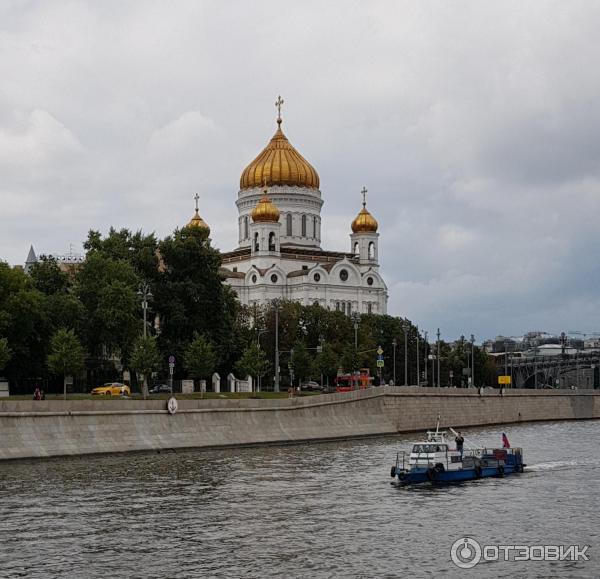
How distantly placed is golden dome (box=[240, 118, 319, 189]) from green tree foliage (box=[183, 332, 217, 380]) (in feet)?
260

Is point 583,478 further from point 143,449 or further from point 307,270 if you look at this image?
point 307,270

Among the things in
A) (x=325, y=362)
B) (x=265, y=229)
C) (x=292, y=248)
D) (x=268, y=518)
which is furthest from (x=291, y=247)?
(x=268, y=518)

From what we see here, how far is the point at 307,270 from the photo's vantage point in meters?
165

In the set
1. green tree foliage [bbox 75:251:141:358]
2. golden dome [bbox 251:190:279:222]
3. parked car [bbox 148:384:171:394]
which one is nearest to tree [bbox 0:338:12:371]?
green tree foliage [bbox 75:251:141:358]

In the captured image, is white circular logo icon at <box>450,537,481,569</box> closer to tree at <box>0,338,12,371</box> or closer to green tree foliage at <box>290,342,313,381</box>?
tree at <box>0,338,12,371</box>

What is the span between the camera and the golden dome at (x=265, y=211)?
534 feet

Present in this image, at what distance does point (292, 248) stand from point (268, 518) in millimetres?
127704

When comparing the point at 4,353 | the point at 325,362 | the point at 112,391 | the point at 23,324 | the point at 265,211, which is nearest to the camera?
the point at 4,353

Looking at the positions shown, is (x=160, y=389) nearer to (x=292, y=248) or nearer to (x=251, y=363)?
(x=251, y=363)

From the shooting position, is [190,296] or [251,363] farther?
[190,296]

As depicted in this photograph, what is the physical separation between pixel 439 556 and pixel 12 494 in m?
18.4

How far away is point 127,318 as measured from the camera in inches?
3487

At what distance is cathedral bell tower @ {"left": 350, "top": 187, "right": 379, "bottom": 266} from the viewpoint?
575 feet

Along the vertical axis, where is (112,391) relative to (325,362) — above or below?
below
